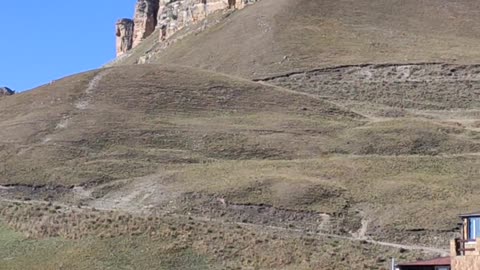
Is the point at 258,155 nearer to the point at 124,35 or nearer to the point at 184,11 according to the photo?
the point at 184,11

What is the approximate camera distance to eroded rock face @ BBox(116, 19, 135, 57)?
167750 mm

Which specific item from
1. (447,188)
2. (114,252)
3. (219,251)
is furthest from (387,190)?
(114,252)

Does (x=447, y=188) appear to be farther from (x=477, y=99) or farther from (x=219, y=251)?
(x=477, y=99)

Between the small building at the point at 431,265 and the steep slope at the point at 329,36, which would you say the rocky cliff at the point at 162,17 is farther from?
the small building at the point at 431,265

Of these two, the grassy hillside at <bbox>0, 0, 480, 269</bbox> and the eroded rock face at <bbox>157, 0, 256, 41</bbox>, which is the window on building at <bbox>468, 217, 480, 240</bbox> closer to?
the grassy hillside at <bbox>0, 0, 480, 269</bbox>

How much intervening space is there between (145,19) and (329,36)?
68.0 metres

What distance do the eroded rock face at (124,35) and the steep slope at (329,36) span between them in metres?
49.3

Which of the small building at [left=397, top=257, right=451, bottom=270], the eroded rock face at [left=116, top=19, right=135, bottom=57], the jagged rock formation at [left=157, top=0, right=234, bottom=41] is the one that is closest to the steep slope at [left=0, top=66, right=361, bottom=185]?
the small building at [left=397, top=257, right=451, bottom=270]

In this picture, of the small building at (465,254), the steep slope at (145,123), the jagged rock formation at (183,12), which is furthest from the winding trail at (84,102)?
the jagged rock formation at (183,12)

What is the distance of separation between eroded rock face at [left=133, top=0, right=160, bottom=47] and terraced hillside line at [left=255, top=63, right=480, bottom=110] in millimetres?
75366

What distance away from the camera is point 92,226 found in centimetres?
4603

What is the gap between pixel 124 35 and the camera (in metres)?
169

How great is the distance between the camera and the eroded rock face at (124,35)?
6604 inches

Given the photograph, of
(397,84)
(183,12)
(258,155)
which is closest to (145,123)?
(258,155)
